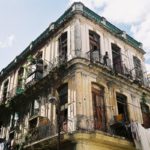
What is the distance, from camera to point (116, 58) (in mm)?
17141

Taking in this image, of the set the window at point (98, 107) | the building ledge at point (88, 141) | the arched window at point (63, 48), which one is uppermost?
the arched window at point (63, 48)

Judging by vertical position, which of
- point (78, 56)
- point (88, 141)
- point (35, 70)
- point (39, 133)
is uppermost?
point (35, 70)

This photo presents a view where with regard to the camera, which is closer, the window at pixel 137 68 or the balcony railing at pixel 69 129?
the balcony railing at pixel 69 129

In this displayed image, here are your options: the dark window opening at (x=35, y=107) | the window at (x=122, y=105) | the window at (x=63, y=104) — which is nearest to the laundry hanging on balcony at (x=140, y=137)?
the window at (x=122, y=105)

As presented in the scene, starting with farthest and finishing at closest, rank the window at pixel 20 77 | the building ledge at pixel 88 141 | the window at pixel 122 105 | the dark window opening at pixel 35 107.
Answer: the window at pixel 20 77
the dark window opening at pixel 35 107
the window at pixel 122 105
the building ledge at pixel 88 141

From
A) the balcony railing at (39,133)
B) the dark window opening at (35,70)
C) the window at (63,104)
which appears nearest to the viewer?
the window at (63,104)

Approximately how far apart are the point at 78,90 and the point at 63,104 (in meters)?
1.36

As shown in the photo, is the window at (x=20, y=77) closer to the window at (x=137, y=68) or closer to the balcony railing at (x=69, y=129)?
the balcony railing at (x=69, y=129)

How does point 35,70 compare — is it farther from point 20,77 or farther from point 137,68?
point 137,68

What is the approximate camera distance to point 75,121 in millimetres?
11953

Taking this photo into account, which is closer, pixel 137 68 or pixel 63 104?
pixel 63 104

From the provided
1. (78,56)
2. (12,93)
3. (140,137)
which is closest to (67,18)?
(78,56)

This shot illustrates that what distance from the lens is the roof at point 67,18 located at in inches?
633

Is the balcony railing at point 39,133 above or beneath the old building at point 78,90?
beneath
